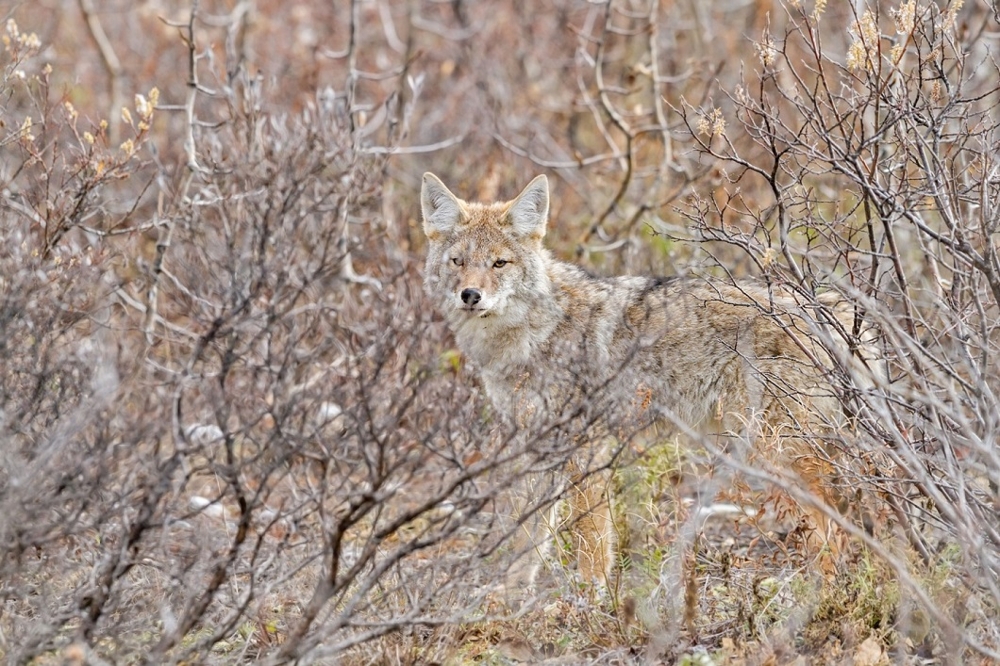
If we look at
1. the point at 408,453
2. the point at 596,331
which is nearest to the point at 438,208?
the point at 596,331

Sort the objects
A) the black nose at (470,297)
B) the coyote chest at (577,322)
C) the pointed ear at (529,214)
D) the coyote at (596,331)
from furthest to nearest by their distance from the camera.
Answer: the pointed ear at (529,214) → the black nose at (470,297) → the coyote chest at (577,322) → the coyote at (596,331)

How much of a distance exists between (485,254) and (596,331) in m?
0.82

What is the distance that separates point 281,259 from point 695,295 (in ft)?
8.84

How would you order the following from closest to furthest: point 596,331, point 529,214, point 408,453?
point 408,453 < point 596,331 < point 529,214

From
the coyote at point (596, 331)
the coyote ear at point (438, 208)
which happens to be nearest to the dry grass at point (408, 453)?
the coyote at point (596, 331)

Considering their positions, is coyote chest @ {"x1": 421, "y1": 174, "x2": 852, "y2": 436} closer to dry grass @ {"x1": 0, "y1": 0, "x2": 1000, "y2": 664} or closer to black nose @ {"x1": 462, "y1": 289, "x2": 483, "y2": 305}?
black nose @ {"x1": 462, "y1": 289, "x2": 483, "y2": 305}

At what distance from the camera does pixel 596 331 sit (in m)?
6.79

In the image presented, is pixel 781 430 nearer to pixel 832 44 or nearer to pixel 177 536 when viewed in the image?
pixel 177 536

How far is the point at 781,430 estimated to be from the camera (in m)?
6.02

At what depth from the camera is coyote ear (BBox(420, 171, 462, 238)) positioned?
7074 millimetres

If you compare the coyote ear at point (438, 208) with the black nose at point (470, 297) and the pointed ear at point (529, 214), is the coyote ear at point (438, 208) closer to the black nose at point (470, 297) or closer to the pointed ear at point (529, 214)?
the pointed ear at point (529, 214)

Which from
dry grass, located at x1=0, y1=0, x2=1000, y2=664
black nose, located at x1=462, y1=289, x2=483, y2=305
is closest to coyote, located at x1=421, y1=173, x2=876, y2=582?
black nose, located at x1=462, y1=289, x2=483, y2=305

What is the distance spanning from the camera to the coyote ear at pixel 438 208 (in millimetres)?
7074

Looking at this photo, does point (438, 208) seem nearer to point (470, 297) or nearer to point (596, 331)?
point (470, 297)
